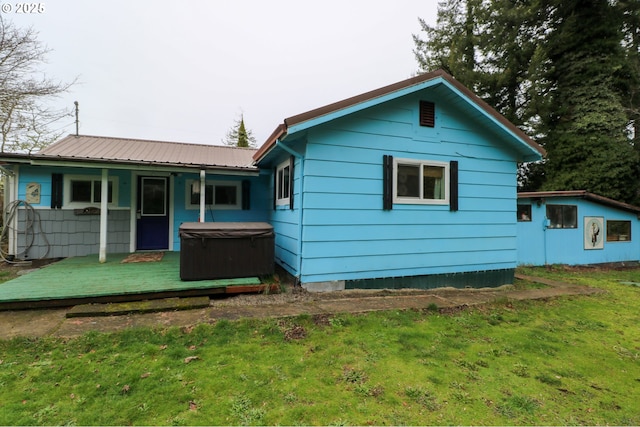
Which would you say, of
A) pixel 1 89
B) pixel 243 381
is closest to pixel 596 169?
pixel 243 381

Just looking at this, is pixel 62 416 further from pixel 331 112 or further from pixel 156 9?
pixel 156 9

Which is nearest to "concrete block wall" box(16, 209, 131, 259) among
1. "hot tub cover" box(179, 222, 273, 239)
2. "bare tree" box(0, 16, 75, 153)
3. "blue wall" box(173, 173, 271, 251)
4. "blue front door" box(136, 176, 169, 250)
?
"blue front door" box(136, 176, 169, 250)

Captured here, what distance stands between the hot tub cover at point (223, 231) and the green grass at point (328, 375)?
168 centimetres

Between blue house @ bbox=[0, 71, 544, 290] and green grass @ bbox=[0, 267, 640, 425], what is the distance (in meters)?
1.63

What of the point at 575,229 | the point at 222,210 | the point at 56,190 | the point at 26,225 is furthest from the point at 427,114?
the point at 26,225

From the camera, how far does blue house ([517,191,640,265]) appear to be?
8898mm

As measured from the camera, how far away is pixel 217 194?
7832mm

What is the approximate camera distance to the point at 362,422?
1867mm

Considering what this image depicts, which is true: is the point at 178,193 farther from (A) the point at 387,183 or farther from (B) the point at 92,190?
(A) the point at 387,183

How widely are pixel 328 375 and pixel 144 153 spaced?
24.1 ft

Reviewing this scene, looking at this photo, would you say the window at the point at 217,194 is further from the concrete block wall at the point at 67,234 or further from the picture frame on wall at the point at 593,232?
the picture frame on wall at the point at 593,232

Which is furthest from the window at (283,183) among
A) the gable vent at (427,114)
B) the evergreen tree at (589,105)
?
the evergreen tree at (589,105)

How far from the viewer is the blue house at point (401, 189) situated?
15.6 feet

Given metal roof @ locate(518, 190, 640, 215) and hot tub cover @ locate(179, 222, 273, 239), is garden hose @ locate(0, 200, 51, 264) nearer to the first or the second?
hot tub cover @ locate(179, 222, 273, 239)
